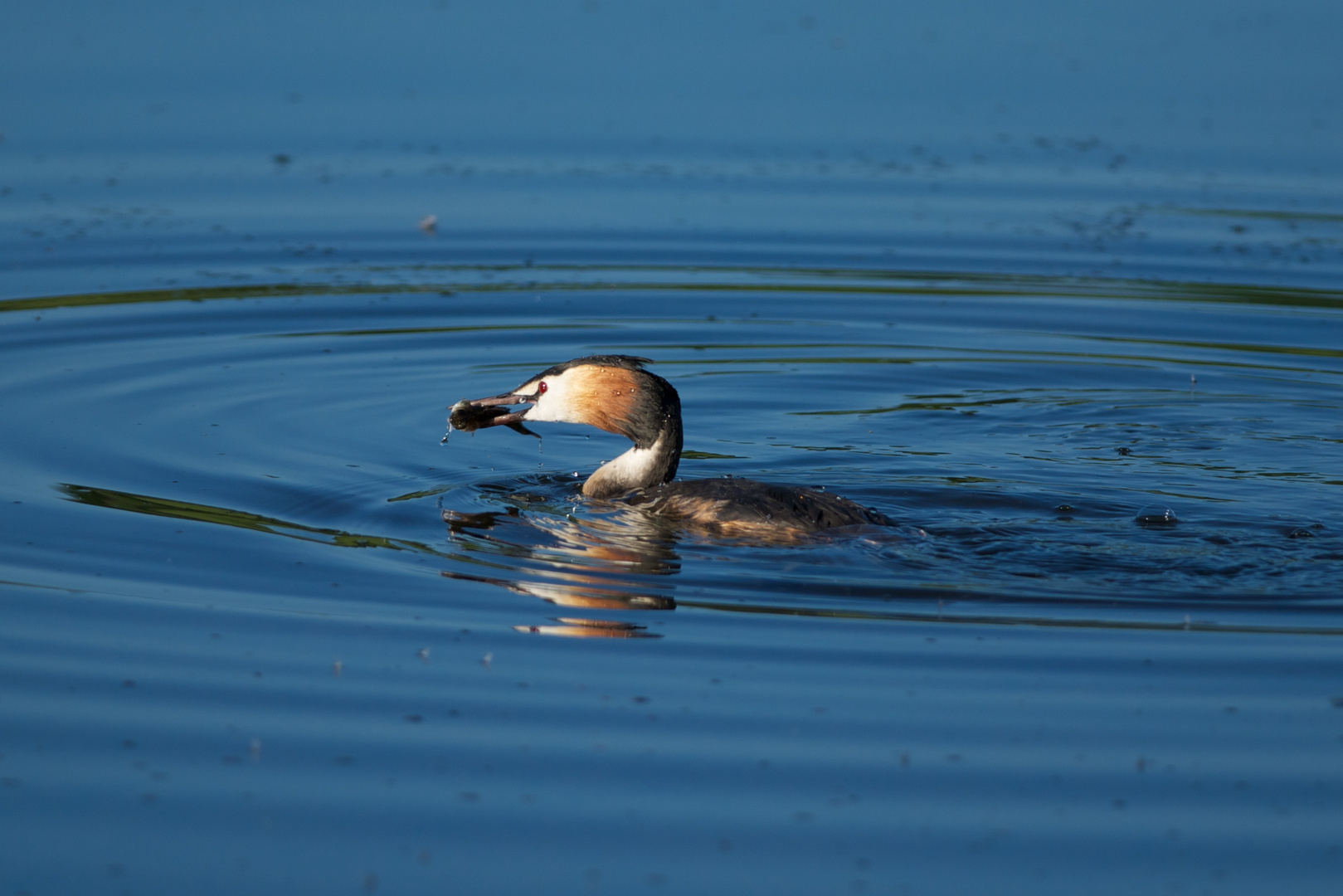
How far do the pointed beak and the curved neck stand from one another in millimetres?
591

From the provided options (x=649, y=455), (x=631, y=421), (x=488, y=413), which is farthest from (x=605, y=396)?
(x=488, y=413)

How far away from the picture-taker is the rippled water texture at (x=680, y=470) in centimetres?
595

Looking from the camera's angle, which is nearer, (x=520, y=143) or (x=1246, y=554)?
(x=1246, y=554)

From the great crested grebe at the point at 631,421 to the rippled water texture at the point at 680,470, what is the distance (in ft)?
0.54

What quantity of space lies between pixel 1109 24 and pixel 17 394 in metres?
17.4

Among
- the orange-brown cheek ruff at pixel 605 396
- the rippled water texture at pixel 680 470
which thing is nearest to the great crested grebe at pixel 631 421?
the orange-brown cheek ruff at pixel 605 396

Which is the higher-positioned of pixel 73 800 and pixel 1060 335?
pixel 1060 335

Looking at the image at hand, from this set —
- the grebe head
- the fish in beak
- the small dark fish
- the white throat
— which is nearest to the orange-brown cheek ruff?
the grebe head

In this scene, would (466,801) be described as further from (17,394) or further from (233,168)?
(233,168)

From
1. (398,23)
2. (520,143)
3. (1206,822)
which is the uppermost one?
(398,23)

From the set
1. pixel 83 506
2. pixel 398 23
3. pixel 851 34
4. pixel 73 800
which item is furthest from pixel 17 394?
pixel 851 34

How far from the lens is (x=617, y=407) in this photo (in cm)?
944

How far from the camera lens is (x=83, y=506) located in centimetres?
919

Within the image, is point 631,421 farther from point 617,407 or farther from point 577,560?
point 577,560
